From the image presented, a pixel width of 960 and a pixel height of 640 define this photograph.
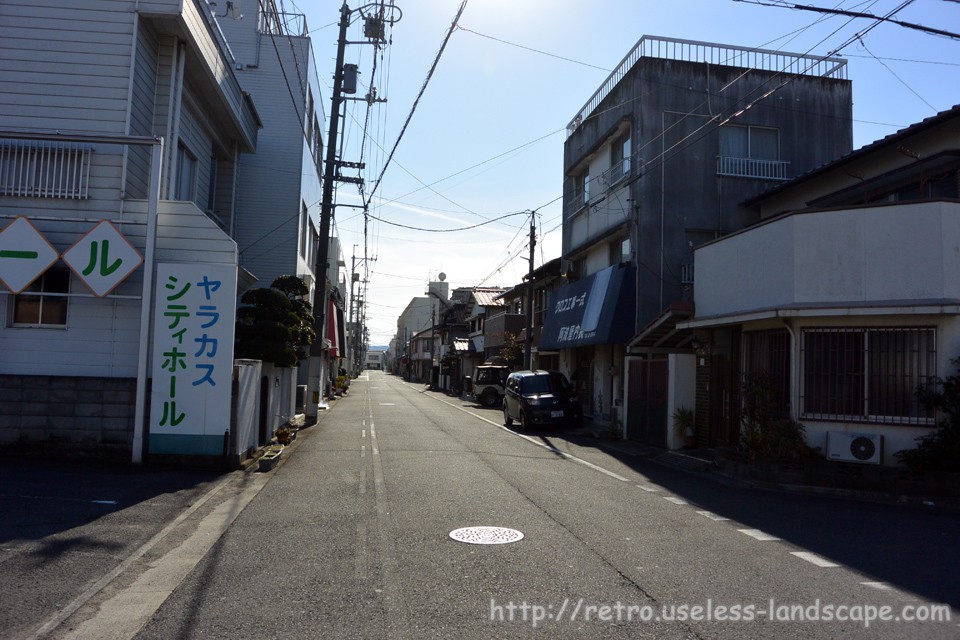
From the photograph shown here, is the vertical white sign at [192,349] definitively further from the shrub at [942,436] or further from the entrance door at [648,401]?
the shrub at [942,436]

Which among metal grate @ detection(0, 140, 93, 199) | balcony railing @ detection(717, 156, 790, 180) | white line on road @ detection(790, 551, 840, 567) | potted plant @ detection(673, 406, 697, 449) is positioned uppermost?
balcony railing @ detection(717, 156, 790, 180)

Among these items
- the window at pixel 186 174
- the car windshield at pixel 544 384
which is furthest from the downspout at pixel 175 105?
the car windshield at pixel 544 384

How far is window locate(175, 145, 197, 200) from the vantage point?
16.1m

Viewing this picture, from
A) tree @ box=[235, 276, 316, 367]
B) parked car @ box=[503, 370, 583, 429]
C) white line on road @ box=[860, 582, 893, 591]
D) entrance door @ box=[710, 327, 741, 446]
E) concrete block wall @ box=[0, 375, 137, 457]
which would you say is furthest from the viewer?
parked car @ box=[503, 370, 583, 429]

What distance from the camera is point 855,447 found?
11.9 m

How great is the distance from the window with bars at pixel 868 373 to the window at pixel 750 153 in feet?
34.2

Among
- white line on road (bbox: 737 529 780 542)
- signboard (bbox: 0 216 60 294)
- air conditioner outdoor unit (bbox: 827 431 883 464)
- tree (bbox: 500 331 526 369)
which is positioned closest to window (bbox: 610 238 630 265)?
air conditioner outdoor unit (bbox: 827 431 883 464)

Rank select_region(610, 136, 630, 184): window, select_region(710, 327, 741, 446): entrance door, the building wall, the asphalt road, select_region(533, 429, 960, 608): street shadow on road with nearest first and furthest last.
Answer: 1. the asphalt road
2. select_region(533, 429, 960, 608): street shadow on road
3. select_region(710, 327, 741, 446): entrance door
4. the building wall
5. select_region(610, 136, 630, 184): window

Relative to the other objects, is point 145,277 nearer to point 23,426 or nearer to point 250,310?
point 23,426

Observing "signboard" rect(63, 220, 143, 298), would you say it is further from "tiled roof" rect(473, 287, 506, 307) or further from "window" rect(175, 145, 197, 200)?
"tiled roof" rect(473, 287, 506, 307)

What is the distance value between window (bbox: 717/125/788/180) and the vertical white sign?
16.3 m

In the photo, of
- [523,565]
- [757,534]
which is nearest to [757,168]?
[757,534]

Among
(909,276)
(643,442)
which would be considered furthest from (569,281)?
(909,276)

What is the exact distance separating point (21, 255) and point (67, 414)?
272 cm
